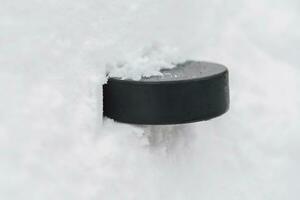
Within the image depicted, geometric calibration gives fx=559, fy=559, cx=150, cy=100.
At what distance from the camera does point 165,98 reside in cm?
193

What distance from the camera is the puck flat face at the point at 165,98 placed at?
Result: 1.93 m

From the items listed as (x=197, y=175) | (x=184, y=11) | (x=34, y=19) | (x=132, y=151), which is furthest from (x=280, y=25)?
(x=34, y=19)

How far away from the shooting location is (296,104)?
2.54 meters

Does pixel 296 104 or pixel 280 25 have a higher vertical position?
pixel 280 25

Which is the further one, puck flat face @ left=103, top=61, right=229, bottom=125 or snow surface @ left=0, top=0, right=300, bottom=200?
puck flat face @ left=103, top=61, right=229, bottom=125

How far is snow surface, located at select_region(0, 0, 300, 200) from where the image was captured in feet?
5.91

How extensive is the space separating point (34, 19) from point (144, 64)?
0.44 metres

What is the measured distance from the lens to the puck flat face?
1928mm

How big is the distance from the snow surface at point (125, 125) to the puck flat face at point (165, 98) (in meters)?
0.06

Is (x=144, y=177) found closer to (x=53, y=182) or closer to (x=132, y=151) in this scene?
(x=132, y=151)

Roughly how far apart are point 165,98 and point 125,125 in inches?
7.6

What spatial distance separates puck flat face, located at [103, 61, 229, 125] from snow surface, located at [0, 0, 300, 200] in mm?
55

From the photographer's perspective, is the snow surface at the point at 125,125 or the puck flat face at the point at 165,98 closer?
the snow surface at the point at 125,125

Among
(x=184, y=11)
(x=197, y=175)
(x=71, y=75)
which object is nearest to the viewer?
(x=71, y=75)
